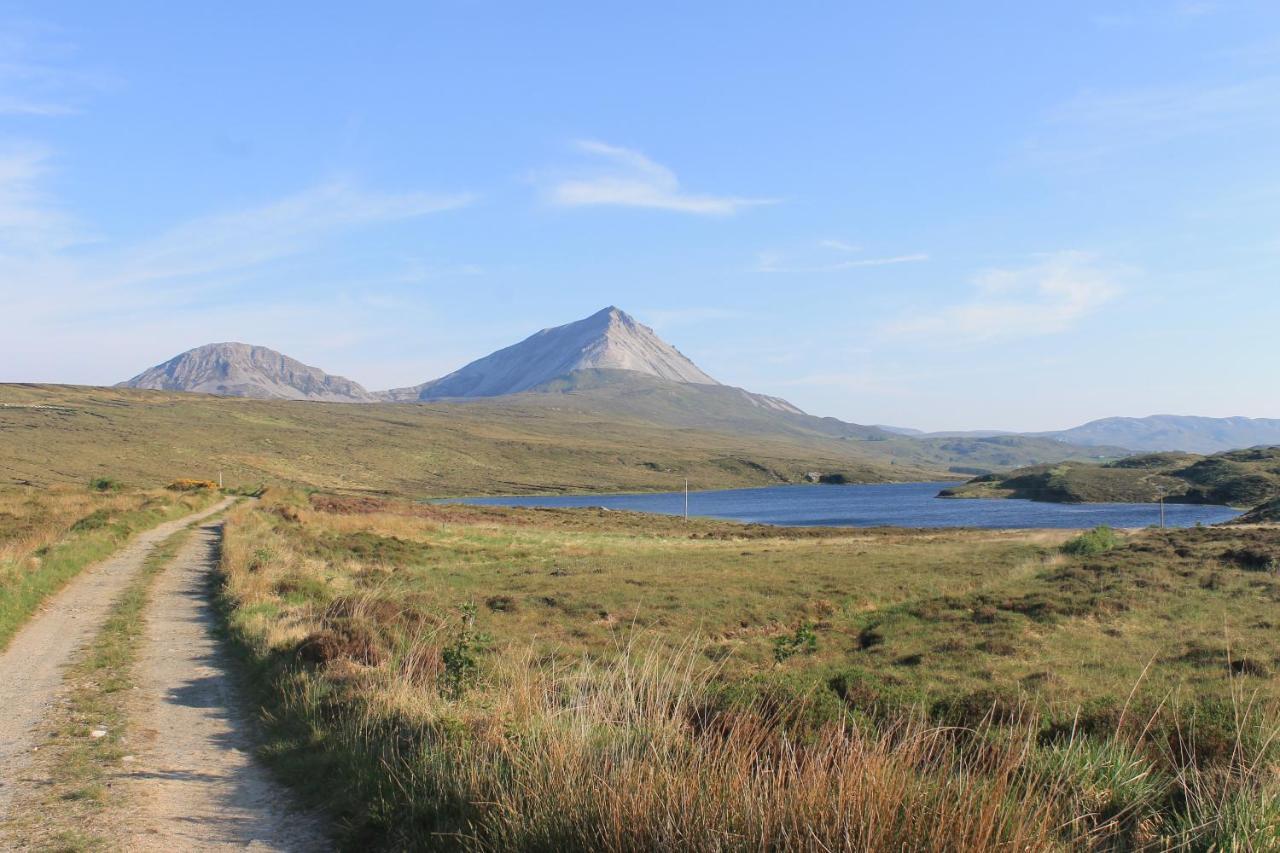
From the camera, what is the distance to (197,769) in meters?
7.55

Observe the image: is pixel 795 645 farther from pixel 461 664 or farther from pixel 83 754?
pixel 83 754

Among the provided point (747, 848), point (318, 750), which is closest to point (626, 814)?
point (747, 848)

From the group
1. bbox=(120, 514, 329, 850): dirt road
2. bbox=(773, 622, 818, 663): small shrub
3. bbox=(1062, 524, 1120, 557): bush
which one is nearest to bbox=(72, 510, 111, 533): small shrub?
bbox=(120, 514, 329, 850): dirt road

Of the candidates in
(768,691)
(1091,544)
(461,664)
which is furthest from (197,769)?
(1091,544)

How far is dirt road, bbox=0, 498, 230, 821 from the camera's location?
7.90 meters

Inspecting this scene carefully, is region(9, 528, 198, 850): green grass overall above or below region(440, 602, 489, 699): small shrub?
below

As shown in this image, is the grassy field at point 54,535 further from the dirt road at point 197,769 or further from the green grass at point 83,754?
the dirt road at point 197,769

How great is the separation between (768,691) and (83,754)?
6600 mm

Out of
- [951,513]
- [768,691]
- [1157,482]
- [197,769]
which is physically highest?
[768,691]

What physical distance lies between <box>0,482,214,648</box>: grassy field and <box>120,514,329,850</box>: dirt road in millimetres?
3809

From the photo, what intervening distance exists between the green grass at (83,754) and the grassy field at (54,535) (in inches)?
110

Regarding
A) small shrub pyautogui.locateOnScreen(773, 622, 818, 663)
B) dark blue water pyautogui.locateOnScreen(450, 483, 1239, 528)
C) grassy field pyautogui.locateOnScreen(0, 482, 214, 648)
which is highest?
grassy field pyautogui.locateOnScreen(0, 482, 214, 648)

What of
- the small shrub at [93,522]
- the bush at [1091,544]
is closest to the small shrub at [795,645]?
the small shrub at [93,522]

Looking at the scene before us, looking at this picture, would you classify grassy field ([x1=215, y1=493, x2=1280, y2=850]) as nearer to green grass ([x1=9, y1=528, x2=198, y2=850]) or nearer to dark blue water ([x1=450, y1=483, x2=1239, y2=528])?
green grass ([x1=9, y1=528, x2=198, y2=850])
